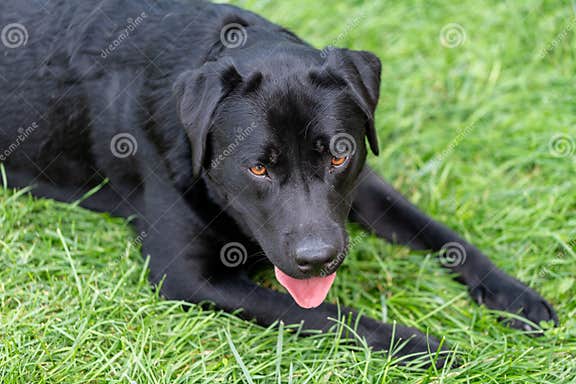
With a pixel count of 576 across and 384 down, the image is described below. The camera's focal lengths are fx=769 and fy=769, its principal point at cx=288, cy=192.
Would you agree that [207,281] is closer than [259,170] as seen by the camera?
No

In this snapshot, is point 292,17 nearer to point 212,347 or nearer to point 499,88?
point 499,88

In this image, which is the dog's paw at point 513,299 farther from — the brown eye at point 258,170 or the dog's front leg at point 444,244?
the brown eye at point 258,170

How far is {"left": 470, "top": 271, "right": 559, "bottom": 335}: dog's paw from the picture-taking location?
3.39 m

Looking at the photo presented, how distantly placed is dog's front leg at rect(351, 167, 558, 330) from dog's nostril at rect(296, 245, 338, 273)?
863 mm

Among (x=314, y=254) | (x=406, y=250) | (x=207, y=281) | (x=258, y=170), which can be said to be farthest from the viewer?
(x=406, y=250)

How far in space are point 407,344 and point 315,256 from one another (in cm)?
64

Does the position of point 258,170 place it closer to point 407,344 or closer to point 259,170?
point 259,170

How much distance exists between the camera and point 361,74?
3.13 meters

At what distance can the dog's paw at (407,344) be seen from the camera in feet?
10.1

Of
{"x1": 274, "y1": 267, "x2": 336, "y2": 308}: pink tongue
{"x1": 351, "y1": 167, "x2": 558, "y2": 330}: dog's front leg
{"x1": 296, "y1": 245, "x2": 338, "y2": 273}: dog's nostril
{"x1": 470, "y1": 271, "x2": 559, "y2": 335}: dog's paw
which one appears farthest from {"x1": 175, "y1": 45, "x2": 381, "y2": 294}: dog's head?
{"x1": 470, "y1": 271, "x2": 559, "y2": 335}: dog's paw

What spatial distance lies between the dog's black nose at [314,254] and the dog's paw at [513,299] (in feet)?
3.42

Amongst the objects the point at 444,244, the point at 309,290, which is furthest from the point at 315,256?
the point at 444,244

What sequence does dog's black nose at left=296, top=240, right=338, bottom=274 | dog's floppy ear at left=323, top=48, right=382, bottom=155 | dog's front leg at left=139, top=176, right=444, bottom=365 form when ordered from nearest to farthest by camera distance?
1. dog's black nose at left=296, top=240, right=338, bottom=274
2. dog's floppy ear at left=323, top=48, right=382, bottom=155
3. dog's front leg at left=139, top=176, right=444, bottom=365

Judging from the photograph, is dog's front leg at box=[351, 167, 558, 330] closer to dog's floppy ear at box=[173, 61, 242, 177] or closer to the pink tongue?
the pink tongue
